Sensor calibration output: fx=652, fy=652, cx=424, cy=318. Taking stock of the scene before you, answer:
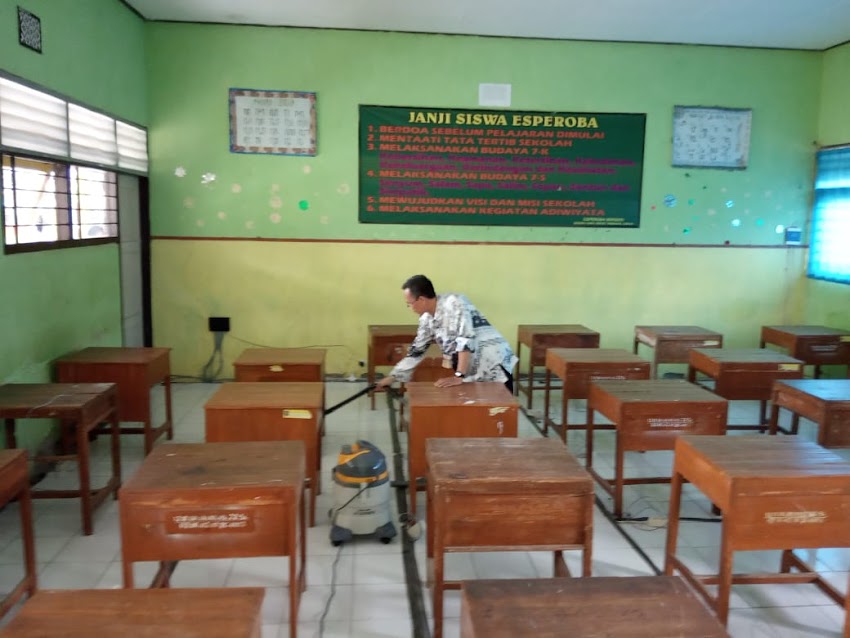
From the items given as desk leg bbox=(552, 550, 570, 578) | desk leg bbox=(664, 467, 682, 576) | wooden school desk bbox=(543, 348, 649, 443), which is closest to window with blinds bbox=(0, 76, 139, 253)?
desk leg bbox=(552, 550, 570, 578)

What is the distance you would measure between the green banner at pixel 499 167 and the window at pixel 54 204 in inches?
80.9

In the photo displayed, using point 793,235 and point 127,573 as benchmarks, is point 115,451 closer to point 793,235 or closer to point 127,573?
point 127,573

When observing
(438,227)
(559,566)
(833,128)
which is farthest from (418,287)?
(833,128)

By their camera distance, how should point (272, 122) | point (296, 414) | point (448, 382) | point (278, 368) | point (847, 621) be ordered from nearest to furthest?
point (847, 621), point (296, 414), point (448, 382), point (278, 368), point (272, 122)

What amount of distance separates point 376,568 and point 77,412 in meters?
1.51

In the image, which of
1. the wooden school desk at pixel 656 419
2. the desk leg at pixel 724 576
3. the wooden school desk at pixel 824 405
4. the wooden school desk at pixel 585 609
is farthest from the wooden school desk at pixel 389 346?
the wooden school desk at pixel 585 609

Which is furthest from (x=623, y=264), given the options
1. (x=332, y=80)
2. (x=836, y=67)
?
(x=332, y=80)

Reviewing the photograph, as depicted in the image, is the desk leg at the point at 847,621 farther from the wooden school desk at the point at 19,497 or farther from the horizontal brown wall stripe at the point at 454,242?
the horizontal brown wall stripe at the point at 454,242

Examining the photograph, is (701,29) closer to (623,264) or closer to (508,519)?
(623,264)

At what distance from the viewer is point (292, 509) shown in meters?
2.03

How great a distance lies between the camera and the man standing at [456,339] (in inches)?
144

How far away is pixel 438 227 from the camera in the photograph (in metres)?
5.82

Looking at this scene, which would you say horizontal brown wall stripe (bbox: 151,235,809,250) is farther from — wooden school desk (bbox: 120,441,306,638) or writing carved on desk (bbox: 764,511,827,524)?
writing carved on desk (bbox: 764,511,827,524)

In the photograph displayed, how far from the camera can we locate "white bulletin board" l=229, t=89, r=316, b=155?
553cm
